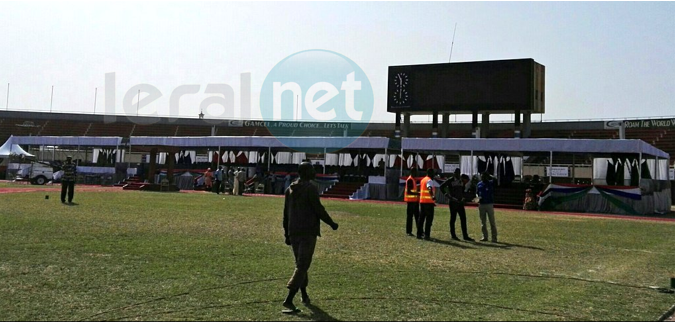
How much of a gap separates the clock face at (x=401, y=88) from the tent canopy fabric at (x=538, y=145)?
16.5 ft

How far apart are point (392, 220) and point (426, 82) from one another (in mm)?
21207

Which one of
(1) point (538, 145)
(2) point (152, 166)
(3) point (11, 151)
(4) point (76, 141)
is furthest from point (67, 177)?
(3) point (11, 151)

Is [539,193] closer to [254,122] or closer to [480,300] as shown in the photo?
[480,300]

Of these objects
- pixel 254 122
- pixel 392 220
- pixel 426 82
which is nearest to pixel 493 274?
pixel 392 220

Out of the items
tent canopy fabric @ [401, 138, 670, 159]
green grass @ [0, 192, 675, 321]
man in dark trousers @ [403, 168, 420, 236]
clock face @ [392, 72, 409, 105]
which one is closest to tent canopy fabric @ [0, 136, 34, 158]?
clock face @ [392, 72, 409, 105]

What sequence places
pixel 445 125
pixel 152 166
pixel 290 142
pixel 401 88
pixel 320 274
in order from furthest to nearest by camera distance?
1. pixel 445 125
2. pixel 401 88
3. pixel 290 142
4. pixel 152 166
5. pixel 320 274

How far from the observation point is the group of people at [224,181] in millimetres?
33344

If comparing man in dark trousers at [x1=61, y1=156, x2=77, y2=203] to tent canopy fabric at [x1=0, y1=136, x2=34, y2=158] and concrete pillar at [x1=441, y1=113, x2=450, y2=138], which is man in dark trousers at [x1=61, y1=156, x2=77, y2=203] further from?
tent canopy fabric at [x1=0, y1=136, x2=34, y2=158]

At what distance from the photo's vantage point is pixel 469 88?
121 feet

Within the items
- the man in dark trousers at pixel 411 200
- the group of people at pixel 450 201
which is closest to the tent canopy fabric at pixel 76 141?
the man in dark trousers at pixel 411 200

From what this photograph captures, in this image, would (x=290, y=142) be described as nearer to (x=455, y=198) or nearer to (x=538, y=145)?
(x=538, y=145)

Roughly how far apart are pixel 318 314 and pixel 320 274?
2.30 meters

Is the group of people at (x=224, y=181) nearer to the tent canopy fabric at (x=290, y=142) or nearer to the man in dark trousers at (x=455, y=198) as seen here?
the tent canopy fabric at (x=290, y=142)

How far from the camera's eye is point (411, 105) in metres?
38.7
